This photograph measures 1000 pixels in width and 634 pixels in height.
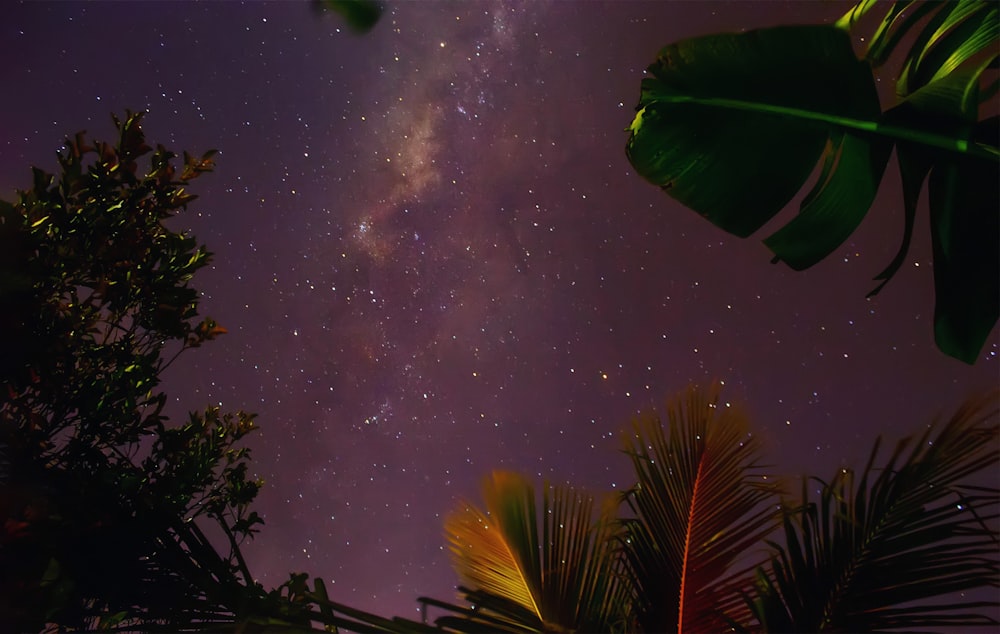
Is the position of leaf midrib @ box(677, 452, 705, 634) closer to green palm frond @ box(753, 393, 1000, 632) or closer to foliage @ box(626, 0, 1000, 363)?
green palm frond @ box(753, 393, 1000, 632)

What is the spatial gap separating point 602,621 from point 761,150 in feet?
3.94

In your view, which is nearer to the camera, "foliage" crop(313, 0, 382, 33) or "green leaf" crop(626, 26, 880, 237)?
"green leaf" crop(626, 26, 880, 237)

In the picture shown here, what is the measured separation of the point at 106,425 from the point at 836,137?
2.40 meters

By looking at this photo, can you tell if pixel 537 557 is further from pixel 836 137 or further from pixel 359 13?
pixel 359 13

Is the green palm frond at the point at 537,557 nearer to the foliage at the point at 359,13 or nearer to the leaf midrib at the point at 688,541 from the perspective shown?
the leaf midrib at the point at 688,541

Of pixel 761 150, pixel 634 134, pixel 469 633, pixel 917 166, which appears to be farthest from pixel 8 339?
pixel 917 166

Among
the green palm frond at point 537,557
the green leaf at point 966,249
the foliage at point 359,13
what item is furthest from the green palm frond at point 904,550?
the foliage at point 359,13

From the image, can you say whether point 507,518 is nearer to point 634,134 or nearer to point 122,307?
point 634,134

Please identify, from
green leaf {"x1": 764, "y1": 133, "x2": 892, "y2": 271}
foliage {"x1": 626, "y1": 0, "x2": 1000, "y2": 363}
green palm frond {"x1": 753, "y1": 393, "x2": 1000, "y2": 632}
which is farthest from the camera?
green leaf {"x1": 764, "y1": 133, "x2": 892, "y2": 271}

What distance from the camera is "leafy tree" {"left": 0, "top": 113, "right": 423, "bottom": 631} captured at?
0.93 metres

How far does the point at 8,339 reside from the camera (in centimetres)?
155

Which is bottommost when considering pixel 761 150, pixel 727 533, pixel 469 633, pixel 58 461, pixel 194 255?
pixel 469 633

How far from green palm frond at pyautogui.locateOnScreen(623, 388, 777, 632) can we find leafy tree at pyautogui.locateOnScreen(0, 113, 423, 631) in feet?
2.03

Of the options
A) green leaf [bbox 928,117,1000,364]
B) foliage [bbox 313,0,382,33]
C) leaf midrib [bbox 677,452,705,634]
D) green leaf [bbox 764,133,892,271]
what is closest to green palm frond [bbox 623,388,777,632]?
leaf midrib [bbox 677,452,705,634]
